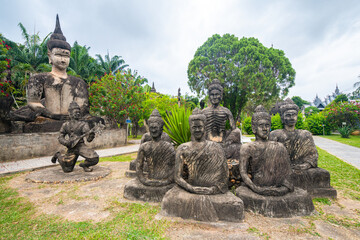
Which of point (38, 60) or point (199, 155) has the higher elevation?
point (38, 60)

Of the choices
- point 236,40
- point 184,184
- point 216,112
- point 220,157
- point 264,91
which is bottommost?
point 184,184

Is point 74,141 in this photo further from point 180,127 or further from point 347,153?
point 347,153

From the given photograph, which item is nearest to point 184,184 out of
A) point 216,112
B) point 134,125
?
point 216,112

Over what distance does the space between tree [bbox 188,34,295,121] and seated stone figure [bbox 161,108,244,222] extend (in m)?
17.0

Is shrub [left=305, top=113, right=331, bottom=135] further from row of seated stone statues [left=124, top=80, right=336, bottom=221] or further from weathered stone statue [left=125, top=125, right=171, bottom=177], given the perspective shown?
weathered stone statue [left=125, top=125, right=171, bottom=177]

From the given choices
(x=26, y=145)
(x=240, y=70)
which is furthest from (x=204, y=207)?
(x=240, y=70)

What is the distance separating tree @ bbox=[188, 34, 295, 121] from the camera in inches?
722

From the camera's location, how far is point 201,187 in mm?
2600

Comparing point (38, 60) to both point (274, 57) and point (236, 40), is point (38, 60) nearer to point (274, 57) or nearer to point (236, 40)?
point (236, 40)

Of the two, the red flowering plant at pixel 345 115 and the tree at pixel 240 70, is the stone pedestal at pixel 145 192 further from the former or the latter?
the red flowering plant at pixel 345 115

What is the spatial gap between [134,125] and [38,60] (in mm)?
12133

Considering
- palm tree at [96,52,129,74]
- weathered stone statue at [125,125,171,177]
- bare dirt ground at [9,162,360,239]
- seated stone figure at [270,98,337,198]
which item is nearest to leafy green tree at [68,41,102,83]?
palm tree at [96,52,129,74]

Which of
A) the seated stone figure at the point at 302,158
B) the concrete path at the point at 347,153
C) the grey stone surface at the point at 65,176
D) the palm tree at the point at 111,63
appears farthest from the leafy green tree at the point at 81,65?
the concrete path at the point at 347,153

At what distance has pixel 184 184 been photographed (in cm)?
265
